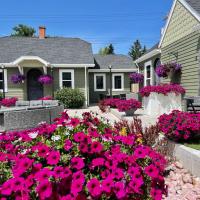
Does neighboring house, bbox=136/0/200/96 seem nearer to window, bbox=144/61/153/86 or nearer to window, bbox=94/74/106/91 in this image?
window, bbox=144/61/153/86

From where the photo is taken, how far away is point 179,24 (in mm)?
11742

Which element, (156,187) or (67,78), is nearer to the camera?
(156,187)

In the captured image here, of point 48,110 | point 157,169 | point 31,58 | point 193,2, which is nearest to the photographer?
point 157,169

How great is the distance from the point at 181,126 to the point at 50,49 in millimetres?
16648

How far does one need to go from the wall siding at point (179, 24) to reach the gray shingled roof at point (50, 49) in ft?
22.1

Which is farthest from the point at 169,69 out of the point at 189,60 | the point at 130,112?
the point at 130,112

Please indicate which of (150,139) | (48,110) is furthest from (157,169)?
(48,110)

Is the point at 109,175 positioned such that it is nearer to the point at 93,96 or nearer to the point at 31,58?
the point at 31,58

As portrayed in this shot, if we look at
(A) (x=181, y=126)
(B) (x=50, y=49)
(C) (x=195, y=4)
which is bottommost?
(A) (x=181, y=126)

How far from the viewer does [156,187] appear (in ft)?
7.69

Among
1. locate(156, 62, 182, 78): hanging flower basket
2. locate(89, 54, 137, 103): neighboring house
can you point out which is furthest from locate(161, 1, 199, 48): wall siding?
locate(89, 54, 137, 103): neighboring house

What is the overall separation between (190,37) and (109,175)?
9.75 meters

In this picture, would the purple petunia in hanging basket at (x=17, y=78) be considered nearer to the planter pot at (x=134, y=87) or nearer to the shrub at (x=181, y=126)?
the planter pot at (x=134, y=87)

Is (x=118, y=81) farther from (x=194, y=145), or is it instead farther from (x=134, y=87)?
(x=194, y=145)
